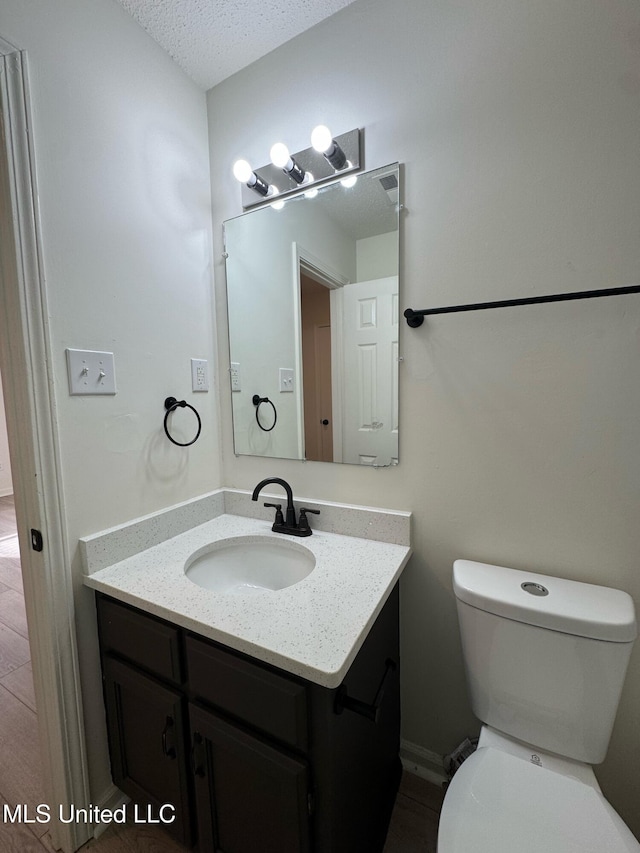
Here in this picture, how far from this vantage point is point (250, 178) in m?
1.20

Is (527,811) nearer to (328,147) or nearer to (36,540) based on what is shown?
(36,540)

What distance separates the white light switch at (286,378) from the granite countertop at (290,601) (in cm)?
54

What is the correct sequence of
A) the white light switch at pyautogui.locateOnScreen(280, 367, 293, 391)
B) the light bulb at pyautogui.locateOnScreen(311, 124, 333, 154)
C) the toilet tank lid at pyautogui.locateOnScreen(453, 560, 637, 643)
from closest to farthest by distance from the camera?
the toilet tank lid at pyautogui.locateOnScreen(453, 560, 637, 643) < the light bulb at pyautogui.locateOnScreen(311, 124, 333, 154) < the white light switch at pyautogui.locateOnScreen(280, 367, 293, 391)

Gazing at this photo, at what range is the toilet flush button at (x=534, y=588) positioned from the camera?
90 cm

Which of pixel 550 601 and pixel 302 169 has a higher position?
pixel 302 169

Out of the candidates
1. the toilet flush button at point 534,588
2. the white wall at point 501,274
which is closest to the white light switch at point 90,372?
the white wall at point 501,274

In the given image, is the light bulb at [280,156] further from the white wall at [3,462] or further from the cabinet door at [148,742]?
the white wall at [3,462]

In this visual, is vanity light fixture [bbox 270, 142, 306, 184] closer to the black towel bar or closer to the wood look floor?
the black towel bar

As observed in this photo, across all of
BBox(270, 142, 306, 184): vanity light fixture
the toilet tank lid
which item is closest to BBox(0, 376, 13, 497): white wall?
BBox(270, 142, 306, 184): vanity light fixture

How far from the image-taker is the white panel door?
1118mm

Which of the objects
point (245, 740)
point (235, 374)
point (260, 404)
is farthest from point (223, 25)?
point (245, 740)

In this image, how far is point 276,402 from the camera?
1.37m

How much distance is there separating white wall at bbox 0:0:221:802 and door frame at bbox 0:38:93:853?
0.10 ft

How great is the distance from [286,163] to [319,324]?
19.5 inches
